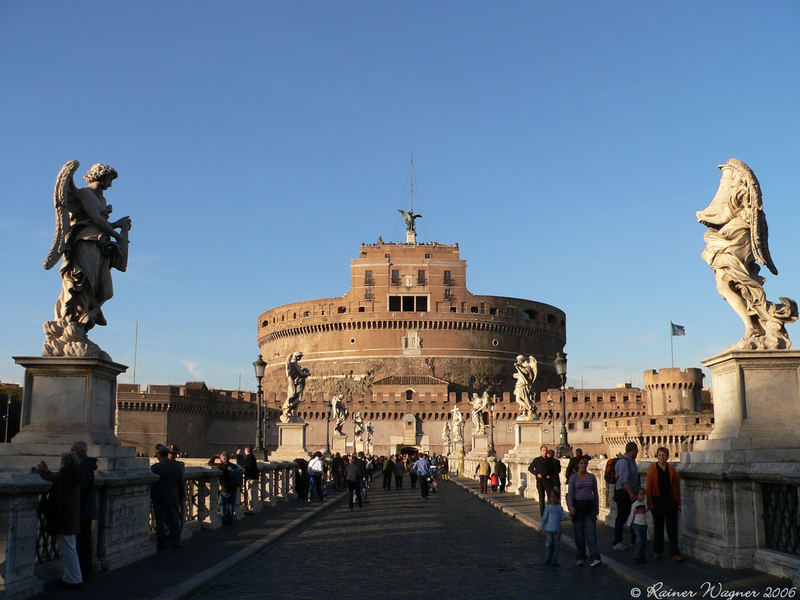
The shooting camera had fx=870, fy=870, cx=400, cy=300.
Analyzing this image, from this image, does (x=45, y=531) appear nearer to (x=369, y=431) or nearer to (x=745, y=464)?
(x=745, y=464)

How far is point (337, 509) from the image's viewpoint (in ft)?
63.1

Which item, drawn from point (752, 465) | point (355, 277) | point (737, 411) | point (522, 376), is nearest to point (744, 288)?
point (737, 411)

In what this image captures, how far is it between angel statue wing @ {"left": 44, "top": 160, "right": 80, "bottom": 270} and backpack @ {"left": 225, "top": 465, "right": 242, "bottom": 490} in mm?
6345

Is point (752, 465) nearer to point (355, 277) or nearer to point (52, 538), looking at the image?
point (52, 538)

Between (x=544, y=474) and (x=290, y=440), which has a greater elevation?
(x=290, y=440)

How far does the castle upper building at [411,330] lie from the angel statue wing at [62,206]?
76.3 m

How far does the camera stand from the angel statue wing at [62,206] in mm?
8375

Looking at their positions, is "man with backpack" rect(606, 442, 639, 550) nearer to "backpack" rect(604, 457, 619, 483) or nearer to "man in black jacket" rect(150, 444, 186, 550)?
"backpack" rect(604, 457, 619, 483)

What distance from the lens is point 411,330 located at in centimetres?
8825

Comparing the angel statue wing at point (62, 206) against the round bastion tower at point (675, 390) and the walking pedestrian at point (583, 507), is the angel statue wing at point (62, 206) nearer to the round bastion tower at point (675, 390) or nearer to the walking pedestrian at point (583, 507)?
the walking pedestrian at point (583, 507)

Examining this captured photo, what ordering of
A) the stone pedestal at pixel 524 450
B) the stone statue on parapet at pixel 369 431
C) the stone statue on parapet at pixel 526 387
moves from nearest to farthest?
the stone pedestal at pixel 524 450
the stone statue on parapet at pixel 526 387
the stone statue on parapet at pixel 369 431

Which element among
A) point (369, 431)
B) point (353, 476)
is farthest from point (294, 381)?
point (369, 431)

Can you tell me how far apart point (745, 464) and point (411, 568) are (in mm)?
3504

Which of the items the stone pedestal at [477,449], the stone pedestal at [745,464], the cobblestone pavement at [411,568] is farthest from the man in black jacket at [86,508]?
the stone pedestal at [477,449]
